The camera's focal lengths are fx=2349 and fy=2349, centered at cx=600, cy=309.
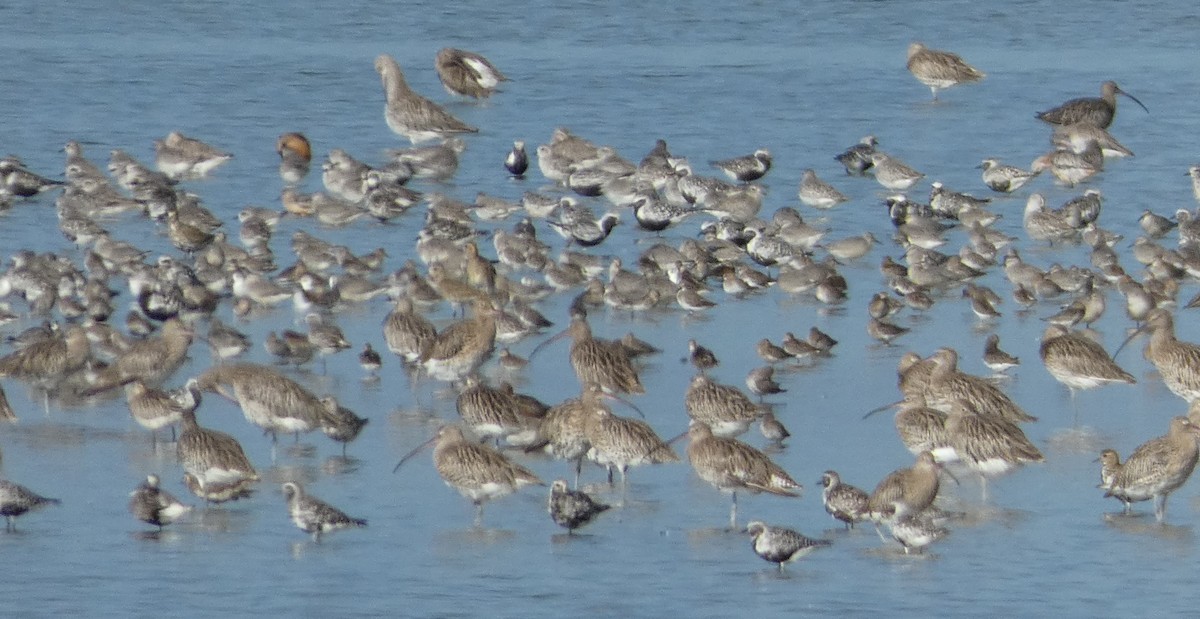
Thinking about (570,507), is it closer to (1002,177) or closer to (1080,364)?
(1080,364)

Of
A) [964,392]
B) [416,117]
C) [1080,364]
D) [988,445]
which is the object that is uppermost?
[988,445]

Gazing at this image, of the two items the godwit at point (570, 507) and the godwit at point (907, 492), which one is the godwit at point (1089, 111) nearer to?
the godwit at point (907, 492)

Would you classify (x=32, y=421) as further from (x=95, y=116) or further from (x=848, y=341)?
(x=95, y=116)

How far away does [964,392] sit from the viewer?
12219 mm

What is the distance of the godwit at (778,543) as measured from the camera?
952 cm

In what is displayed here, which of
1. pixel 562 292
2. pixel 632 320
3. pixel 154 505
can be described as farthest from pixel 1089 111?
pixel 154 505

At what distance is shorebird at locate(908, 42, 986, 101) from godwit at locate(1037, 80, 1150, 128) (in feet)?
4.97

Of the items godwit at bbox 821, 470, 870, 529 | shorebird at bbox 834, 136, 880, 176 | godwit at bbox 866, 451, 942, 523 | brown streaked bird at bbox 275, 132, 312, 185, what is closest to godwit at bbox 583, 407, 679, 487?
godwit at bbox 821, 470, 870, 529

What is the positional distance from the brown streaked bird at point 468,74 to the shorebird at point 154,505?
1565cm

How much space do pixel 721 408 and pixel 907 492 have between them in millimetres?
1850

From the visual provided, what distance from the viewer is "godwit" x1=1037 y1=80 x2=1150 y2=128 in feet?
76.6

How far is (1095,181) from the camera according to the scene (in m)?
21.2

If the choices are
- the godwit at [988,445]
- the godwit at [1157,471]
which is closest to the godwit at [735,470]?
the godwit at [988,445]

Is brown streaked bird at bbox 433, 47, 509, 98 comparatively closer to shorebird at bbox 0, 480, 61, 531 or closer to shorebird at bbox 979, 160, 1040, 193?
shorebird at bbox 979, 160, 1040, 193
